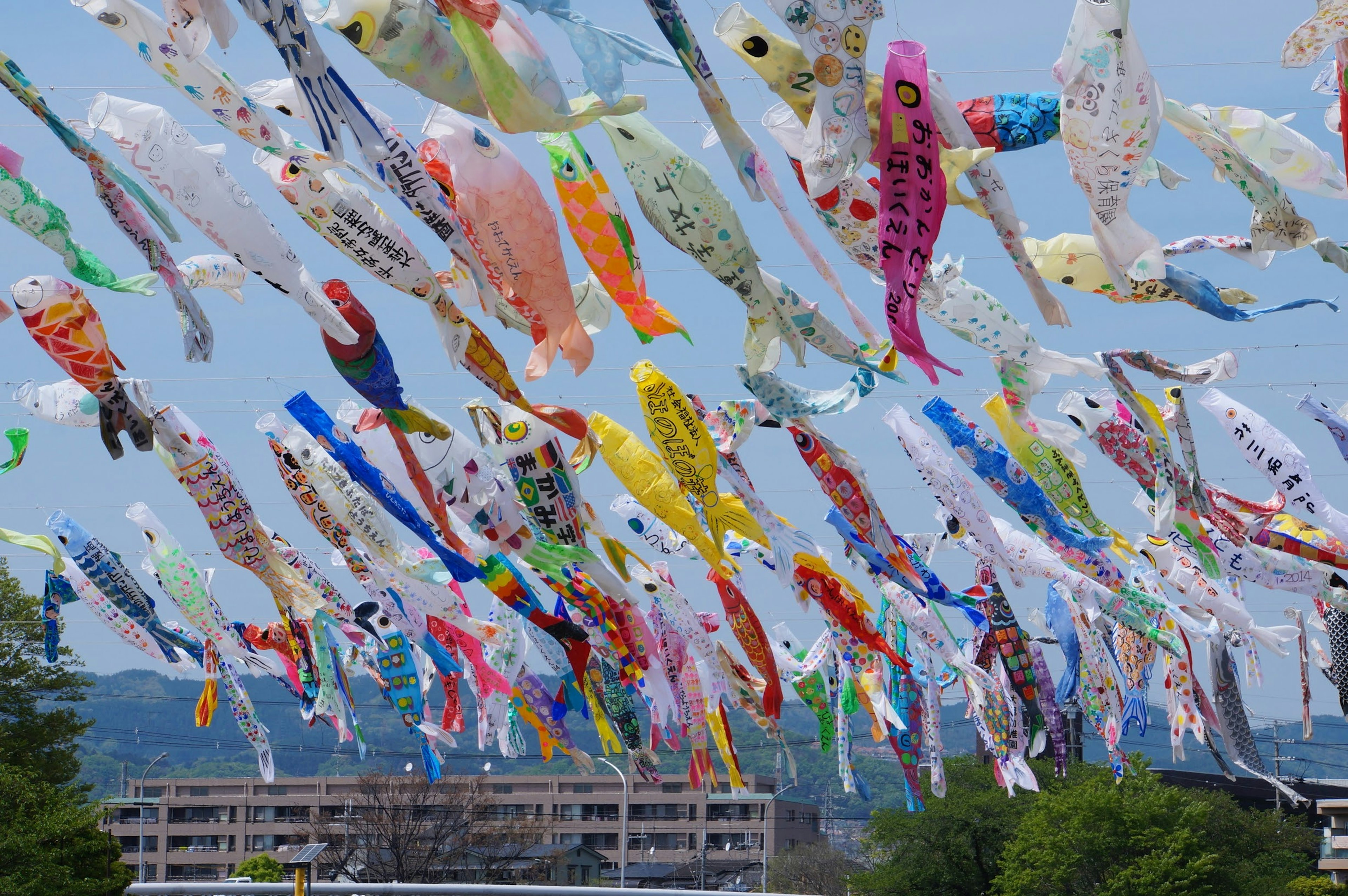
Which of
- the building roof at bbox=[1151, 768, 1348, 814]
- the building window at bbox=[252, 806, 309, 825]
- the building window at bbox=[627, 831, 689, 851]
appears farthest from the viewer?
the building window at bbox=[627, 831, 689, 851]

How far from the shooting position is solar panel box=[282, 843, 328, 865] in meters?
9.55

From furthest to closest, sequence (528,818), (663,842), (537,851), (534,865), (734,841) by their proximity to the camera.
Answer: (663,842), (734,841), (528,818), (537,851), (534,865)

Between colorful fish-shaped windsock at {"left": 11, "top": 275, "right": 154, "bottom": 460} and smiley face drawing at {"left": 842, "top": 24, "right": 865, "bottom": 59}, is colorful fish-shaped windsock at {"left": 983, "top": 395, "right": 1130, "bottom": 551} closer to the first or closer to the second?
smiley face drawing at {"left": 842, "top": 24, "right": 865, "bottom": 59}

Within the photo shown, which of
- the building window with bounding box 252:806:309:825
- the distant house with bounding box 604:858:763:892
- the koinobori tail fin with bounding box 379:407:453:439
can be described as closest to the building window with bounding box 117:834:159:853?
the building window with bounding box 252:806:309:825

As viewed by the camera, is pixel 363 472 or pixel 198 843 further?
pixel 198 843

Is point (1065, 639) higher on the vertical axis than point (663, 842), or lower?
higher

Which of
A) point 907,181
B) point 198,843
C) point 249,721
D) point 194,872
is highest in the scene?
point 907,181

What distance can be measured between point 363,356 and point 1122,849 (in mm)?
20767

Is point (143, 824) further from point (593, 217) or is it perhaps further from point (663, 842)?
point (593, 217)

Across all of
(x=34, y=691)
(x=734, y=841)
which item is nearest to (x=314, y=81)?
(x=34, y=691)

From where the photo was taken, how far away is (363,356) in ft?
29.7

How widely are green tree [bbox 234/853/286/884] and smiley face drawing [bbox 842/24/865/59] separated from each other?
3396 cm

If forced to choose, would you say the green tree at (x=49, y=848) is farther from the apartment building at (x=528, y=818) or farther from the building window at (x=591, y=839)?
the building window at (x=591, y=839)

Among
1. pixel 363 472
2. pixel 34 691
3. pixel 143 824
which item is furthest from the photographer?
pixel 143 824
